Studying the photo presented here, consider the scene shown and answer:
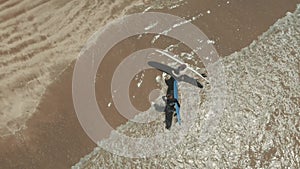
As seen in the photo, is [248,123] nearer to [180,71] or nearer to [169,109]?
[169,109]

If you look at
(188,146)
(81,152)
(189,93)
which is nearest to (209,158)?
(188,146)

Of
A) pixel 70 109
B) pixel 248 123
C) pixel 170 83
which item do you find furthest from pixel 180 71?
pixel 70 109

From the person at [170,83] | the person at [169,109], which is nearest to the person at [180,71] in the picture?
the person at [170,83]

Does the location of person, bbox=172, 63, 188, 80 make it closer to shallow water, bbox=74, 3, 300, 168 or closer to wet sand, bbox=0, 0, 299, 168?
shallow water, bbox=74, 3, 300, 168

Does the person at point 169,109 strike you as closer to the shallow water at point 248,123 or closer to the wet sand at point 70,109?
the shallow water at point 248,123

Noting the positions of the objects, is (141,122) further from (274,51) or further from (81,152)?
(274,51)
